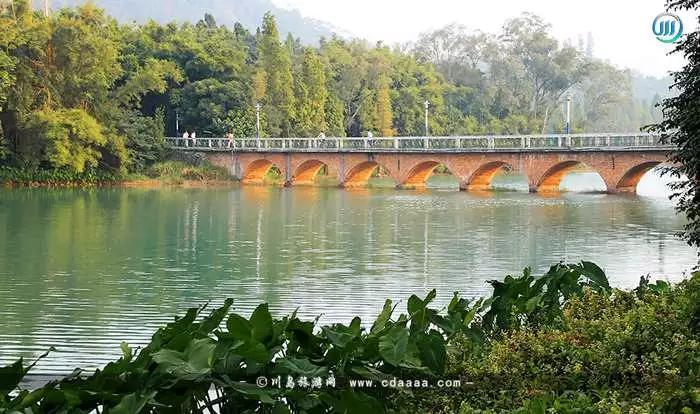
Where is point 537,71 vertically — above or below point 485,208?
above

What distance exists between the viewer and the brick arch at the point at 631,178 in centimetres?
4122

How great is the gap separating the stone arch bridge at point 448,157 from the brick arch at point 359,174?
5cm

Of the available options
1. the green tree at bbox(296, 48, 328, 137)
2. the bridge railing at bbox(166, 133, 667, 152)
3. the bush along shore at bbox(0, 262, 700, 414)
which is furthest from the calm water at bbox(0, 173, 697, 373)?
the green tree at bbox(296, 48, 328, 137)

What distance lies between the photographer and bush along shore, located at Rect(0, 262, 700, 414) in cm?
598

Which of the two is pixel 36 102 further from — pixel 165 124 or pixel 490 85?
pixel 490 85

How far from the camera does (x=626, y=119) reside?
364 feet

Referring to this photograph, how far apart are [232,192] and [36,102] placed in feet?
30.4

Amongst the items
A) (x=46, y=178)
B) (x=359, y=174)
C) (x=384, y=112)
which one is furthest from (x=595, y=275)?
(x=384, y=112)

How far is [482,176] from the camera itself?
47500mm

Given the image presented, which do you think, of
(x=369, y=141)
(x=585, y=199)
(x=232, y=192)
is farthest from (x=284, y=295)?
(x=369, y=141)

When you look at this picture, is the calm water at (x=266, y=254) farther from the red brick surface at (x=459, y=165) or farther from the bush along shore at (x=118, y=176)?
the bush along shore at (x=118, y=176)

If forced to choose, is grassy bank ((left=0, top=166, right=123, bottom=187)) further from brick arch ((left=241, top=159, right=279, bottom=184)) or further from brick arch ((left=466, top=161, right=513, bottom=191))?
brick arch ((left=466, top=161, right=513, bottom=191))

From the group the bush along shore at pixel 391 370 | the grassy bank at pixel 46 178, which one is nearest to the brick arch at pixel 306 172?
the grassy bank at pixel 46 178

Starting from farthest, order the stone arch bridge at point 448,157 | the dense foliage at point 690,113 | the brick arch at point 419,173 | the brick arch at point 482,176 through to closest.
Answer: the brick arch at point 419,173 → the brick arch at point 482,176 → the stone arch bridge at point 448,157 → the dense foliage at point 690,113
